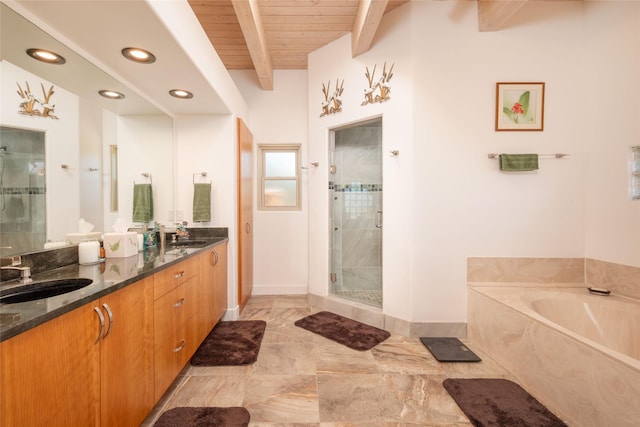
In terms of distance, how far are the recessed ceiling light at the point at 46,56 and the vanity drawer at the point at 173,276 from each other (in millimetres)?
1284

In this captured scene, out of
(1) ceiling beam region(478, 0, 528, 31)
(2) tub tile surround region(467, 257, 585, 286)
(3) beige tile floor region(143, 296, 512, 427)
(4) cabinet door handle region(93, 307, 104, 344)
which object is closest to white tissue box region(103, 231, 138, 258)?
(4) cabinet door handle region(93, 307, 104, 344)

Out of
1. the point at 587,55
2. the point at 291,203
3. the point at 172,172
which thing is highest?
the point at 587,55

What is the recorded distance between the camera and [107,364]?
3.57 feet

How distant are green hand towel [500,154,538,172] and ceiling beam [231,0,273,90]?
2.44 meters

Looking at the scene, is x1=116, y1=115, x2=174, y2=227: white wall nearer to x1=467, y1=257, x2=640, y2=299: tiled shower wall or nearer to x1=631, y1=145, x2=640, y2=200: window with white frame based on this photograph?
x1=467, y1=257, x2=640, y2=299: tiled shower wall

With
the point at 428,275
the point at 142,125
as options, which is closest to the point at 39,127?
the point at 142,125

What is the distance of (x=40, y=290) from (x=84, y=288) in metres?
0.35

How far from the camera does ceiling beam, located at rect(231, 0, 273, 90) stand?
1998 millimetres

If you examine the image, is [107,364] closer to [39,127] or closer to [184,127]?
[39,127]

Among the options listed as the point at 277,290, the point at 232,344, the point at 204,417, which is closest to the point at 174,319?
the point at 204,417

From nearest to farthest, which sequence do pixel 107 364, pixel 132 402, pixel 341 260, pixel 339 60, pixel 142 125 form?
pixel 107 364 → pixel 132 402 → pixel 142 125 → pixel 339 60 → pixel 341 260

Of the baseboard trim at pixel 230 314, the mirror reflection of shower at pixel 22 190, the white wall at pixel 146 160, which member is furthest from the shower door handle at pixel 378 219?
the mirror reflection of shower at pixel 22 190

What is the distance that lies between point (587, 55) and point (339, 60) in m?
2.27

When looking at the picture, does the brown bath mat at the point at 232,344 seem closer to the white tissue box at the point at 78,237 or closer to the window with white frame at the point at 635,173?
the white tissue box at the point at 78,237
